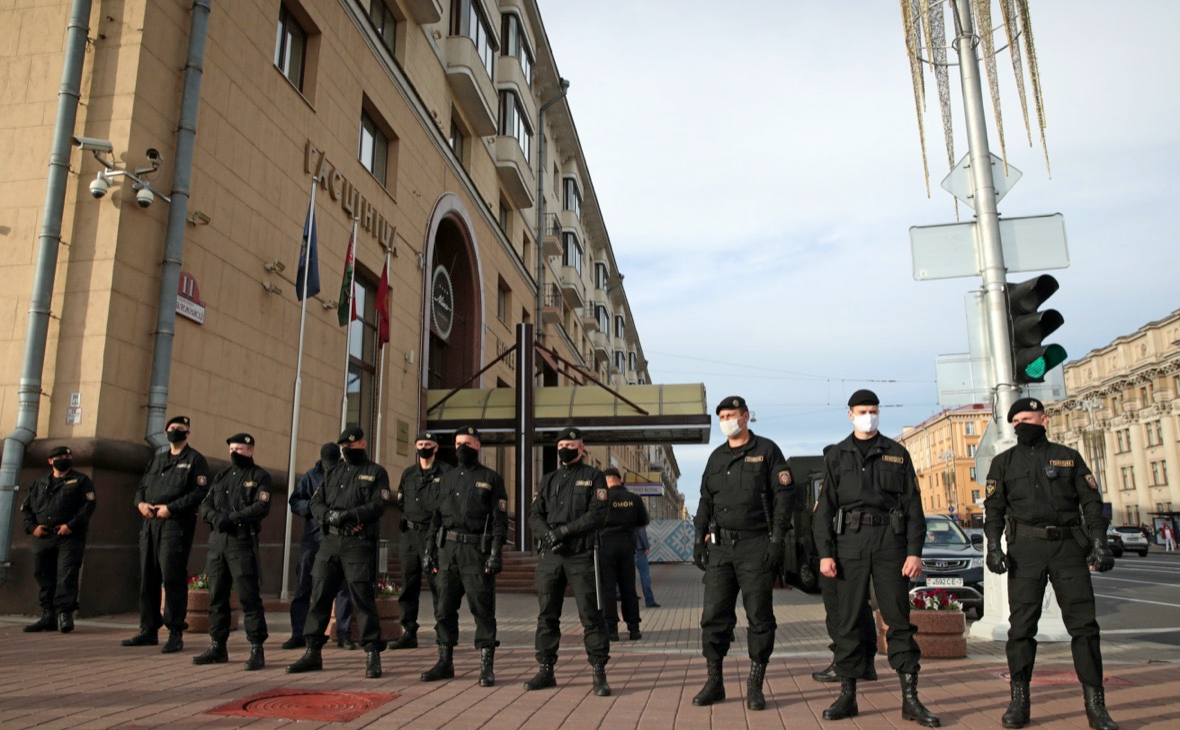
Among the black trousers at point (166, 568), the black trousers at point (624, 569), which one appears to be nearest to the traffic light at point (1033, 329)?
the black trousers at point (624, 569)

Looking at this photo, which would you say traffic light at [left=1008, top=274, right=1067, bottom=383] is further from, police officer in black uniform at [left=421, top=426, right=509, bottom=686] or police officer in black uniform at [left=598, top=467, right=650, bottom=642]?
police officer in black uniform at [left=421, top=426, right=509, bottom=686]

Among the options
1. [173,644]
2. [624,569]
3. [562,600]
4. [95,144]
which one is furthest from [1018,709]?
[95,144]

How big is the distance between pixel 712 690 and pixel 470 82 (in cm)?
2054

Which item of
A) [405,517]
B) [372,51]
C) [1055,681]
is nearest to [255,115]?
[372,51]

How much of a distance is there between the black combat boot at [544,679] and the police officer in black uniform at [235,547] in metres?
2.32

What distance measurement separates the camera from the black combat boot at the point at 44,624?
8.47m

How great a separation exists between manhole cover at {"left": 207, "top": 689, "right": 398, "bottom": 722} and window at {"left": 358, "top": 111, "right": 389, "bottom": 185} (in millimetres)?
13738

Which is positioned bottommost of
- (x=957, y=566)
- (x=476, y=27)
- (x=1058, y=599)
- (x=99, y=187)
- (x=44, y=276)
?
(x=957, y=566)

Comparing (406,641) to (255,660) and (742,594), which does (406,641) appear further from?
(742,594)

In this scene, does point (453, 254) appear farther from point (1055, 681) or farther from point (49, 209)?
point (1055, 681)

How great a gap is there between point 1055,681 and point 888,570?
2352 millimetres

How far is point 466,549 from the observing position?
666cm

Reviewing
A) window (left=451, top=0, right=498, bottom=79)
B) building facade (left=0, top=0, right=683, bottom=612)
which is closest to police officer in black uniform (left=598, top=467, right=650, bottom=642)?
building facade (left=0, top=0, right=683, bottom=612)

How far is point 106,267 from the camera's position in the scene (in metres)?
10.3
